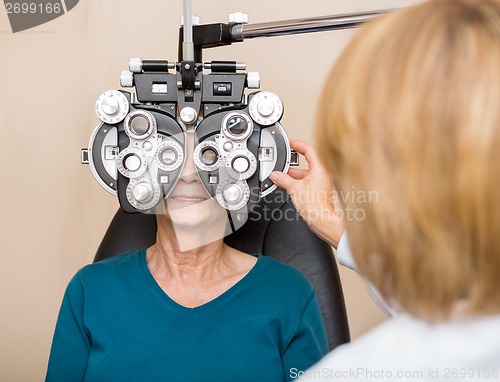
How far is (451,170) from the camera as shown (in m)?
0.61

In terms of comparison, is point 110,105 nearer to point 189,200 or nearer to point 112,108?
→ point 112,108

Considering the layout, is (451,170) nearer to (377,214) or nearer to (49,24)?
A: (377,214)

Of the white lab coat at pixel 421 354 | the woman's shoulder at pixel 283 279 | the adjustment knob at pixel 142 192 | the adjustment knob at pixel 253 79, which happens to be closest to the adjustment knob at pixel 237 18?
the adjustment knob at pixel 253 79

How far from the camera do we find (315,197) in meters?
1.15

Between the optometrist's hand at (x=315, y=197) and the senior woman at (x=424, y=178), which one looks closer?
the senior woman at (x=424, y=178)

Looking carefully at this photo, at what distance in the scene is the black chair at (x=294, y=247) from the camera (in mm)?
1379

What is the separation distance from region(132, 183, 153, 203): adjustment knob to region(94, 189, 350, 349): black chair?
1.06 ft

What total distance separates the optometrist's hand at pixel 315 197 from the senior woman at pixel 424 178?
1.37 ft

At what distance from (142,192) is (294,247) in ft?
1.36

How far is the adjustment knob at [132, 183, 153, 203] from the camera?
1097mm

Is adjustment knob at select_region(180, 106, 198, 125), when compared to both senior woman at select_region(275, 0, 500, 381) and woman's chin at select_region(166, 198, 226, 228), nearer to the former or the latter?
woman's chin at select_region(166, 198, 226, 228)

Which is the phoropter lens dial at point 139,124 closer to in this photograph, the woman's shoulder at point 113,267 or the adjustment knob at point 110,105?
the adjustment knob at point 110,105

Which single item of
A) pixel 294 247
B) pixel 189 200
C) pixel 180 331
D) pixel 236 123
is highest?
pixel 236 123

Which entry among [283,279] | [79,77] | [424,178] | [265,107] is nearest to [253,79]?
[265,107]
